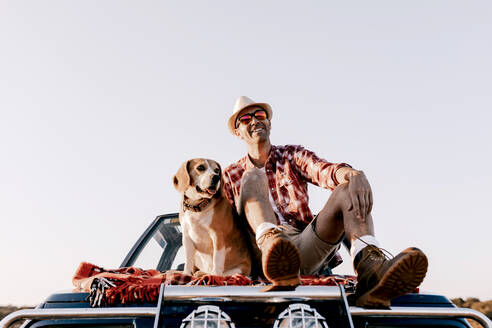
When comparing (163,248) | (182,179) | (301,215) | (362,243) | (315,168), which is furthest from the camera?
(163,248)

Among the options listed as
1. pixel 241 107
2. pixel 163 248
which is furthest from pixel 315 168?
pixel 163 248

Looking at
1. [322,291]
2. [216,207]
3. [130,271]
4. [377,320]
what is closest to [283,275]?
[322,291]

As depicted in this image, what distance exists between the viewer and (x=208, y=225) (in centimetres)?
293

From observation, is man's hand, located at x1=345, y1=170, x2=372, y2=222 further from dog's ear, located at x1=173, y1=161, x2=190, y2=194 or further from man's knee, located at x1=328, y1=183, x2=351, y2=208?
dog's ear, located at x1=173, y1=161, x2=190, y2=194

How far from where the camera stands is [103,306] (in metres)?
1.52

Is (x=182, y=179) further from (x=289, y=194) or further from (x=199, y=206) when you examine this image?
(x=289, y=194)

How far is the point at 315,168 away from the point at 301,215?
395 mm

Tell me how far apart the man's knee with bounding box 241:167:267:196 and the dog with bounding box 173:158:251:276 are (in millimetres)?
751

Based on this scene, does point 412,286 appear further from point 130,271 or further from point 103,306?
point 130,271

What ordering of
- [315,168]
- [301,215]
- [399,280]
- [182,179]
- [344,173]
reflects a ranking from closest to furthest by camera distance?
1. [399,280]
2. [344,173]
3. [315,168]
4. [301,215]
5. [182,179]

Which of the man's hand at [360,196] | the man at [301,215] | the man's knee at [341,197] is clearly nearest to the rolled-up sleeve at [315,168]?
the man at [301,215]

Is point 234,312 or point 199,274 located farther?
point 199,274

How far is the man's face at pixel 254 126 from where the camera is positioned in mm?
3193

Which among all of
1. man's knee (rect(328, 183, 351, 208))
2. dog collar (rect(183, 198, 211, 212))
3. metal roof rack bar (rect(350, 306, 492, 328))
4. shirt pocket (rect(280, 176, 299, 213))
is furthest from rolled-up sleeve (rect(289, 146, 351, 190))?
metal roof rack bar (rect(350, 306, 492, 328))
